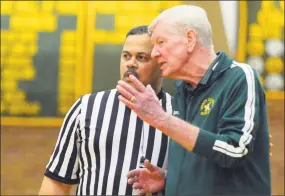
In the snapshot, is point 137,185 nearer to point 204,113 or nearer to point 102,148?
point 102,148

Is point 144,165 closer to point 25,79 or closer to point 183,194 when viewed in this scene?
point 183,194

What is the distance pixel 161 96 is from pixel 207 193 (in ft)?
1.64

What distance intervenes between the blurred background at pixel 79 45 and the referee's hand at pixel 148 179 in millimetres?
971

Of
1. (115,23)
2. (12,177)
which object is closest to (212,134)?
(115,23)

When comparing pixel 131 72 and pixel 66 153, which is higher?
pixel 131 72

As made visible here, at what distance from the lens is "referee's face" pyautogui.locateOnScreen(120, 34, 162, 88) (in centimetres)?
189

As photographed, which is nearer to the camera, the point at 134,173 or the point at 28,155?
the point at 134,173

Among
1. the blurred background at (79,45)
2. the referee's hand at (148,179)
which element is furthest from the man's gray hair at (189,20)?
the blurred background at (79,45)

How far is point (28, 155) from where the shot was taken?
9.98 feet

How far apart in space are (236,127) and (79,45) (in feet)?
4.54

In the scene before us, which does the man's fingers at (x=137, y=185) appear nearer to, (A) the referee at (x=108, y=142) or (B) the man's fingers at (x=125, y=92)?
(A) the referee at (x=108, y=142)

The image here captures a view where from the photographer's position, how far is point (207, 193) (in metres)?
1.53

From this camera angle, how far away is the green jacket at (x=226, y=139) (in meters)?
1.46

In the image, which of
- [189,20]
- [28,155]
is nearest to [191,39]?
[189,20]
